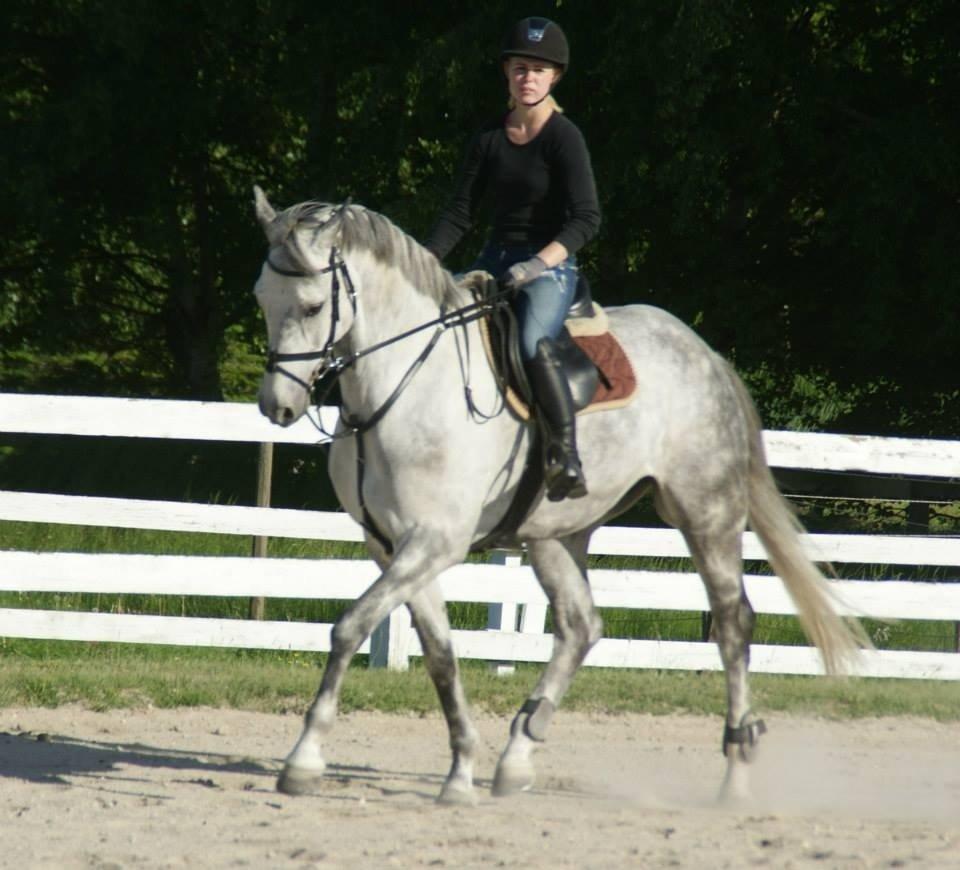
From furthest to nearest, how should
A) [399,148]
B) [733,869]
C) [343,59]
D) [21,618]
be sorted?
[343,59] → [399,148] → [21,618] → [733,869]

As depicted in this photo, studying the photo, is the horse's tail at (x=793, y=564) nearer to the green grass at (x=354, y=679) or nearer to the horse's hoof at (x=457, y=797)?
the green grass at (x=354, y=679)

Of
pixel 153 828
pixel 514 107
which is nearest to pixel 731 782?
pixel 153 828

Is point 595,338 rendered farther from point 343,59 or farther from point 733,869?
point 343,59

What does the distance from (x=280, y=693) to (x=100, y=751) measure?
1.57 m

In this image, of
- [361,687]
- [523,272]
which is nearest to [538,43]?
[523,272]

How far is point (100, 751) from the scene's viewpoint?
7.42 meters

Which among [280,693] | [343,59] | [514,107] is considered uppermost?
[343,59]

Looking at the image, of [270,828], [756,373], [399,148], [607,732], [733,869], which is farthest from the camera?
[756,373]

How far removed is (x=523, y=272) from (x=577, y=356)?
474mm

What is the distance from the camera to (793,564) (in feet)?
24.7

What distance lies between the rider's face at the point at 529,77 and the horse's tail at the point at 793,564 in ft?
5.94

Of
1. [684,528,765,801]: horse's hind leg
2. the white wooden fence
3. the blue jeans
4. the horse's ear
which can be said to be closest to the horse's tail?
[684,528,765,801]: horse's hind leg

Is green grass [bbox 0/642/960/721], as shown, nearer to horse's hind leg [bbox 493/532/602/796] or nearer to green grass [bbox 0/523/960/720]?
green grass [bbox 0/523/960/720]

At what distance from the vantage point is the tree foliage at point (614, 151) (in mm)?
17328
